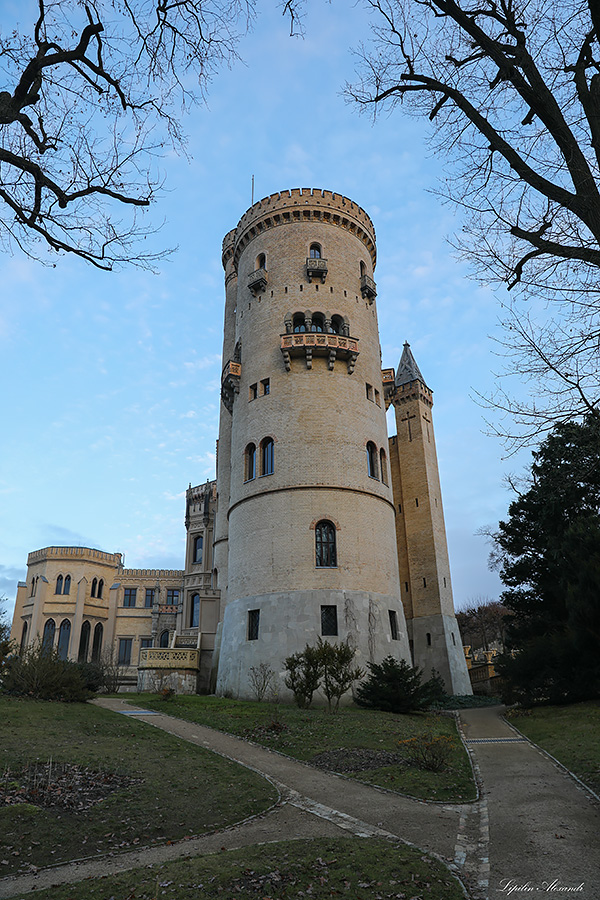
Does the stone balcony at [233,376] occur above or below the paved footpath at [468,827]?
above

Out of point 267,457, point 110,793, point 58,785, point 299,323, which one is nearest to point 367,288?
point 299,323

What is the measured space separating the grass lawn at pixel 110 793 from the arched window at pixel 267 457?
50.2ft

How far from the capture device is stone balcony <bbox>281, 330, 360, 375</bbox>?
30141 mm

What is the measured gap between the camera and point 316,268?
32000 millimetres

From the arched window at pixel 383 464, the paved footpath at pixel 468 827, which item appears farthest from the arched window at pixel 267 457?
the paved footpath at pixel 468 827

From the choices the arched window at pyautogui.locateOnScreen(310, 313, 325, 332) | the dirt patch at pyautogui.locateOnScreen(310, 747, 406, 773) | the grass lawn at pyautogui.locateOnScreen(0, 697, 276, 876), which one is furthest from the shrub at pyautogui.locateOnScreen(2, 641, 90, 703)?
the arched window at pyautogui.locateOnScreen(310, 313, 325, 332)

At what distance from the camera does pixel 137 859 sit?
7293 millimetres

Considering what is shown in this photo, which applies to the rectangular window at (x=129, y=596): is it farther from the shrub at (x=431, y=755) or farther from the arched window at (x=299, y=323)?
the shrub at (x=431, y=755)

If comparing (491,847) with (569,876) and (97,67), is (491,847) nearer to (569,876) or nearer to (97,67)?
(569,876)

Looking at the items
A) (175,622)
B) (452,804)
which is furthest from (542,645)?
(175,622)

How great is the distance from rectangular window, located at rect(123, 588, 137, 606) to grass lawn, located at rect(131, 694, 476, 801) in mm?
35732

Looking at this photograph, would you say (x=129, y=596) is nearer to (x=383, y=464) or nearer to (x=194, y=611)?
(x=194, y=611)

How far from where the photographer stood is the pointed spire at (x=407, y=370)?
162ft

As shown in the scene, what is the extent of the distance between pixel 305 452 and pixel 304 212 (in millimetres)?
14257
